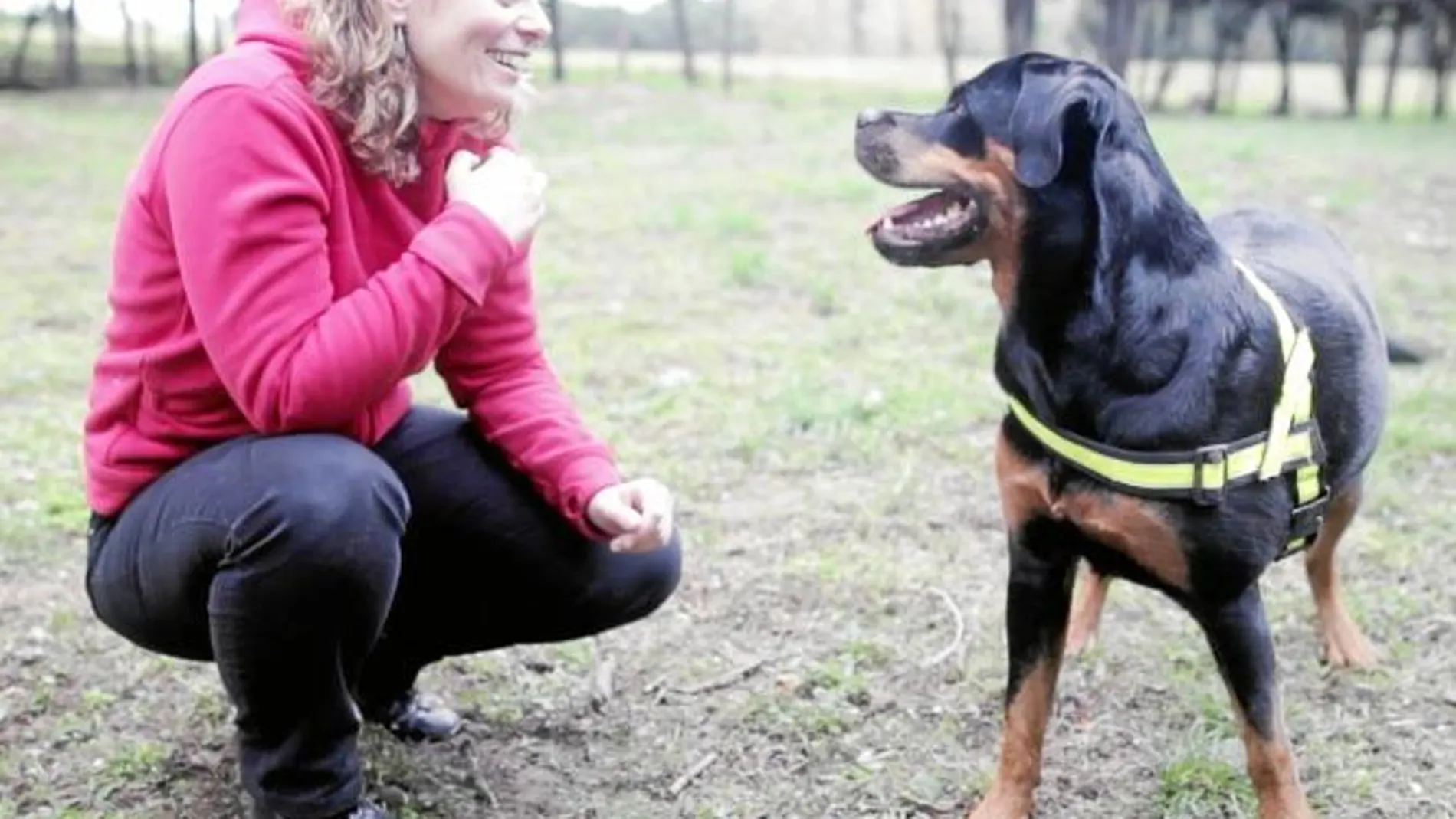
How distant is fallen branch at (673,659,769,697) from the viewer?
12.0 feet

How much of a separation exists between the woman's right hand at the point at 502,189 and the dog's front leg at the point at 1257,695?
1310mm

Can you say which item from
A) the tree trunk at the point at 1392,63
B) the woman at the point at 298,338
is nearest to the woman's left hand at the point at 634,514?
the woman at the point at 298,338

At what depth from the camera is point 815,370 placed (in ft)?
20.5

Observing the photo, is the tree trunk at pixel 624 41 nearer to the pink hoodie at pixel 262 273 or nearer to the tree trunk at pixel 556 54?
the tree trunk at pixel 556 54

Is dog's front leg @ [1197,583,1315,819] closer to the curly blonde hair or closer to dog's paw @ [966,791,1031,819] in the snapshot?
dog's paw @ [966,791,1031,819]

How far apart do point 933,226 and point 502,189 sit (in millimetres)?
734

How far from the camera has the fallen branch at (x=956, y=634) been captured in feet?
12.5

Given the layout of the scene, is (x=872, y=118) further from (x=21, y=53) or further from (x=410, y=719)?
(x=21, y=53)

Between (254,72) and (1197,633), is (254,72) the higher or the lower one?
the higher one

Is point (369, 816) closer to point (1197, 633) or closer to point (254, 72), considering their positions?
point (254, 72)

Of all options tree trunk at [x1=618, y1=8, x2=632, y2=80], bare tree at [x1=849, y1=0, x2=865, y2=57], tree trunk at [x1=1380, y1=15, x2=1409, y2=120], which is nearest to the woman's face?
tree trunk at [x1=618, y1=8, x2=632, y2=80]

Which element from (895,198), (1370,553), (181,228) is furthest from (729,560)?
(895,198)

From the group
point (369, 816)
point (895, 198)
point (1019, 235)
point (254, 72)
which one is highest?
point (254, 72)

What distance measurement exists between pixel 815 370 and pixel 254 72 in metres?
3.89
